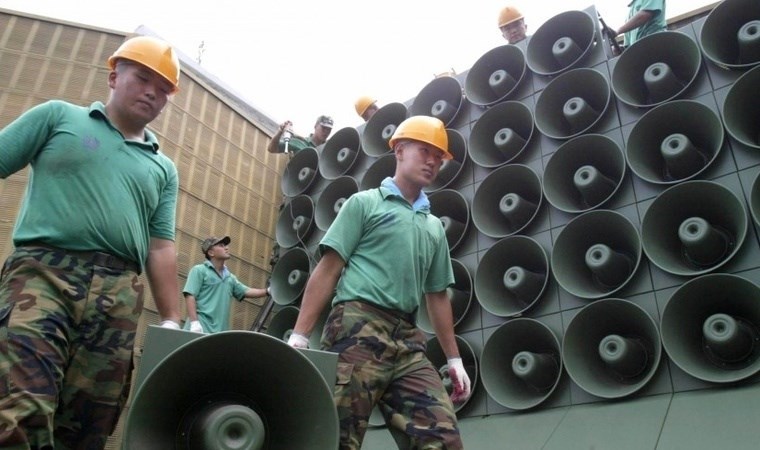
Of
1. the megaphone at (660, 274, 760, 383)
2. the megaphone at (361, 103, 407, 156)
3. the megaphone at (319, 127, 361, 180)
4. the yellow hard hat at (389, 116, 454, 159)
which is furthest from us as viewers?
the megaphone at (319, 127, 361, 180)

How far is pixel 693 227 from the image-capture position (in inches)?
169

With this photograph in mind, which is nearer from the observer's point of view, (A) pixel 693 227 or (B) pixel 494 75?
(A) pixel 693 227

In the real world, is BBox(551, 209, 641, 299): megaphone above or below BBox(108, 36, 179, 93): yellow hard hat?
below

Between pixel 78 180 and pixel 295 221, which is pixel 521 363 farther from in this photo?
pixel 295 221

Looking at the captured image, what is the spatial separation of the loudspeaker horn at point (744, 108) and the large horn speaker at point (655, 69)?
0.42 meters

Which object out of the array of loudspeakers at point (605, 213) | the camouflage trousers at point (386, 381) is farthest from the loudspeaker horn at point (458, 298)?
the camouflage trousers at point (386, 381)

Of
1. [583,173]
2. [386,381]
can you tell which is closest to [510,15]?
[583,173]

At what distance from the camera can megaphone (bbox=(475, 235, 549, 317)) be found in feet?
16.6

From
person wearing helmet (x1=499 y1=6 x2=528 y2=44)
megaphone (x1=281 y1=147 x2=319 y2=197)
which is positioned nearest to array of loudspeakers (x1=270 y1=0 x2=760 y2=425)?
person wearing helmet (x1=499 y1=6 x2=528 y2=44)

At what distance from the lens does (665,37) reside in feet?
16.9

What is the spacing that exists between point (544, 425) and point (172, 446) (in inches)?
119

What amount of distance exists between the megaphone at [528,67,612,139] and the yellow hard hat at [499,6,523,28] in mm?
1245

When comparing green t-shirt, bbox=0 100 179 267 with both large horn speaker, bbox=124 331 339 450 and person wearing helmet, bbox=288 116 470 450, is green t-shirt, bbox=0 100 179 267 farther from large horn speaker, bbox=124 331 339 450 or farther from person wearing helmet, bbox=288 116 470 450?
person wearing helmet, bbox=288 116 470 450

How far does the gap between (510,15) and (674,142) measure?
2.65 metres
